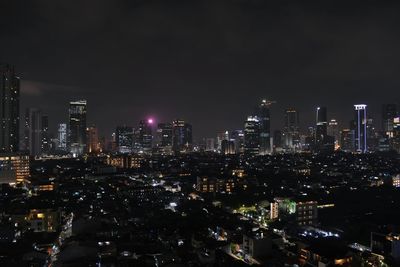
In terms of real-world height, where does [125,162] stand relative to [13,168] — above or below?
below

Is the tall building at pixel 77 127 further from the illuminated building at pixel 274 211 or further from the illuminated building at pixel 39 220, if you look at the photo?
the illuminated building at pixel 274 211

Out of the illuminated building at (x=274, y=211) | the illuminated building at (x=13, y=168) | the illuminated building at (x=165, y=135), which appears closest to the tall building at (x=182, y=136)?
the illuminated building at (x=165, y=135)

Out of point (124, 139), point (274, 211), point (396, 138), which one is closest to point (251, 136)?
point (396, 138)

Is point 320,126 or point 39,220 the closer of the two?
point 39,220

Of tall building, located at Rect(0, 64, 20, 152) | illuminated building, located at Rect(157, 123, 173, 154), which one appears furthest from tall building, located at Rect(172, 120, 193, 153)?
tall building, located at Rect(0, 64, 20, 152)

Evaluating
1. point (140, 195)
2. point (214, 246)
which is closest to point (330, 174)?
point (140, 195)

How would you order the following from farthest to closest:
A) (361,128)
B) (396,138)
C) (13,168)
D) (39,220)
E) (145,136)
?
1. (145,136)
2. (361,128)
3. (396,138)
4. (13,168)
5. (39,220)

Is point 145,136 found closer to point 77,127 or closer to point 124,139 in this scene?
point 124,139

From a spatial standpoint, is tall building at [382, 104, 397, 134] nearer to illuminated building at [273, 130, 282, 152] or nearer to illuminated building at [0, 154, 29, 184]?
illuminated building at [273, 130, 282, 152]
